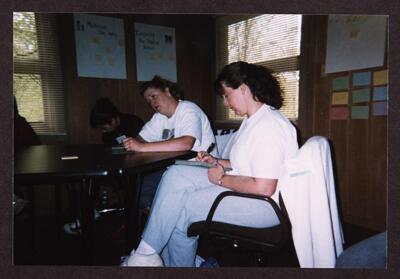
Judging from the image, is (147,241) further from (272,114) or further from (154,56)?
(154,56)

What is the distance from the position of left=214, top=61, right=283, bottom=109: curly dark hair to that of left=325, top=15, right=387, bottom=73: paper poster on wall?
27.9 inches

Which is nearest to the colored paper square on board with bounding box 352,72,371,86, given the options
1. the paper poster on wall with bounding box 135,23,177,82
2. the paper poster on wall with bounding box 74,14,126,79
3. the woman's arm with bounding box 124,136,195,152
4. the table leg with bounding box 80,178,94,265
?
the woman's arm with bounding box 124,136,195,152

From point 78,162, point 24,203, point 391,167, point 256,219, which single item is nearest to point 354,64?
point 391,167

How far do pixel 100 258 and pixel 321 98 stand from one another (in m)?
1.94

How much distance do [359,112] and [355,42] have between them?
1.68ft

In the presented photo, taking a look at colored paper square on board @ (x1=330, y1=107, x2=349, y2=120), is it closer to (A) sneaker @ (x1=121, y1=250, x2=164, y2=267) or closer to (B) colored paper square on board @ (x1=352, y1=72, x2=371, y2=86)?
(B) colored paper square on board @ (x1=352, y1=72, x2=371, y2=86)

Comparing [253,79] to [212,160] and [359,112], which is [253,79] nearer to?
[212,160]

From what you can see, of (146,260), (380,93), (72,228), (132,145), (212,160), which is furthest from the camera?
(72,228)

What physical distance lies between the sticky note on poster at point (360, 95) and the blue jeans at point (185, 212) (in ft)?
4.15

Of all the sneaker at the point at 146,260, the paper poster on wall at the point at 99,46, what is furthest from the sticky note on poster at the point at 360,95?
the paper poster on wall at the point at 99,46

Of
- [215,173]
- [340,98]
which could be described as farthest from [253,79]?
[340,98]

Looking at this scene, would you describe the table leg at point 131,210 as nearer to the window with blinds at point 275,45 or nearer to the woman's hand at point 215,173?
the woman's hand at point 215,173

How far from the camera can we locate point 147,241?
1.30 meters

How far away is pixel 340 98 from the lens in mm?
2178
